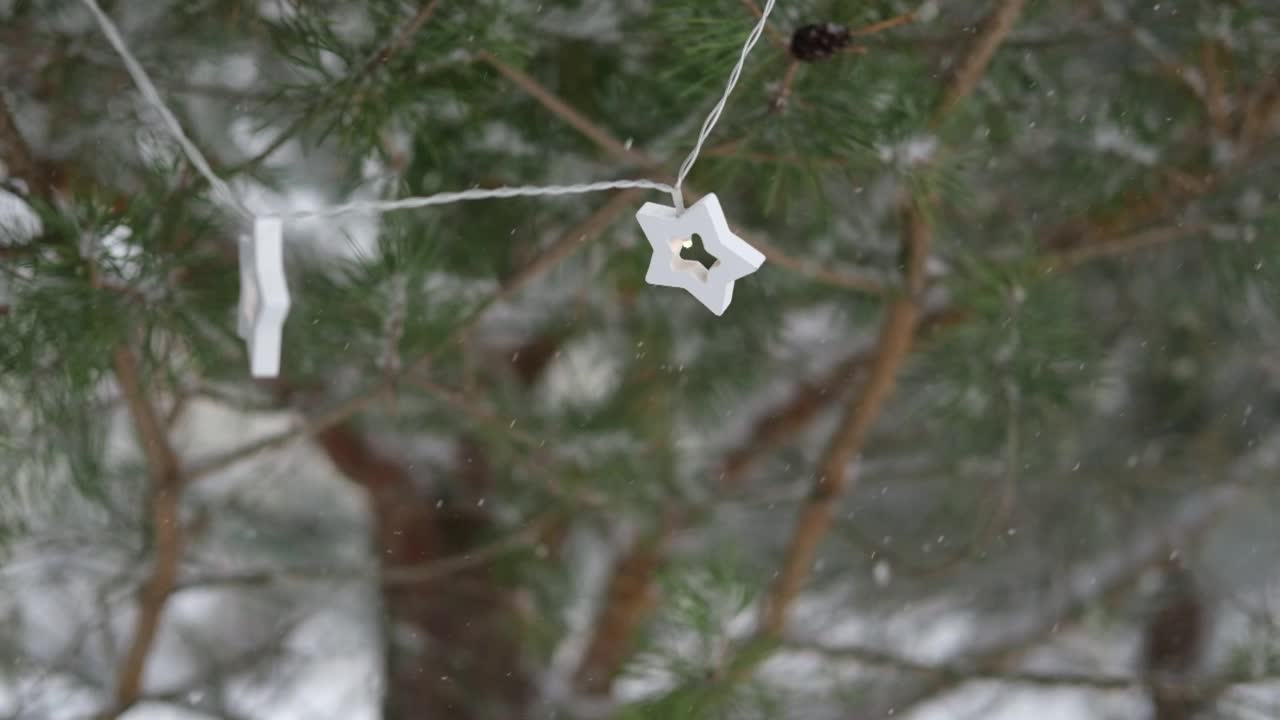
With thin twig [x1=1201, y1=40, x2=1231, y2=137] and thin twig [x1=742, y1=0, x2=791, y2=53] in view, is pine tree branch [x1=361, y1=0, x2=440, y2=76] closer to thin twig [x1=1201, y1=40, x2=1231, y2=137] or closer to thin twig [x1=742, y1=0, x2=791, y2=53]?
thin twig [x1=742, y1=0, x2=791, y2=53]

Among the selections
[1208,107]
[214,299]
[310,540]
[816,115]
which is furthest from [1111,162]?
[310,540]

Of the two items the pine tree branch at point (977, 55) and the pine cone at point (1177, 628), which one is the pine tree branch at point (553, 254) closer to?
the pine tree branch at point (977, 55)

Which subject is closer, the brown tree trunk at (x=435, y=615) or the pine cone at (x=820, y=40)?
the pine cone at (x=820, y=40)

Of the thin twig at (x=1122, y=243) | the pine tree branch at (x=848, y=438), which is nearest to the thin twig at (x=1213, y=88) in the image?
the thin twig at (x=1122, y=243)

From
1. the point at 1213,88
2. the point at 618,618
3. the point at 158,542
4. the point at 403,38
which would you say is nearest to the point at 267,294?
the point at 403,38

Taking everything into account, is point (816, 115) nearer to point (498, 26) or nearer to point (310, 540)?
point (498, 26)

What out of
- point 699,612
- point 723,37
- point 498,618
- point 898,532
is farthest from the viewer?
point 898,532

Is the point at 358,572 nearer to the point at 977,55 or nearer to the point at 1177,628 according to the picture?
the point at 977,55
